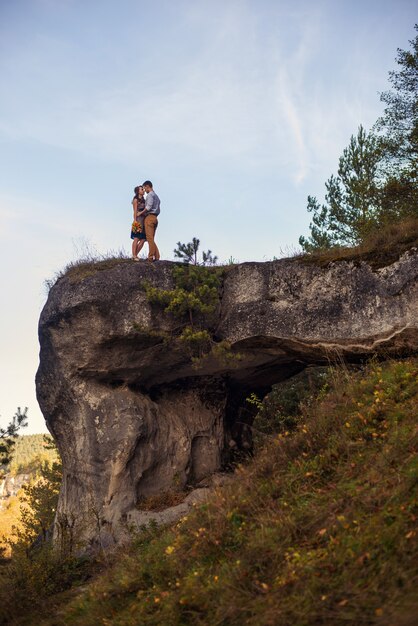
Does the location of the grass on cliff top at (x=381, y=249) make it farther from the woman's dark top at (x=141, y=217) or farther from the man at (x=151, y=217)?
the woman's dark top at (x=141, y=217)

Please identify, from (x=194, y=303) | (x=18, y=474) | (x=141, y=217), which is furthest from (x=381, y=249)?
(x=18, y=474)

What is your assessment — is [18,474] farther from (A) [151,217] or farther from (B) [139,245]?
(A) [151,217]

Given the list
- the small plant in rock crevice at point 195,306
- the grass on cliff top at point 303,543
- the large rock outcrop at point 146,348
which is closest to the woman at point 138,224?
the large rock outcrop at point 146,348

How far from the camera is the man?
13.8 meters

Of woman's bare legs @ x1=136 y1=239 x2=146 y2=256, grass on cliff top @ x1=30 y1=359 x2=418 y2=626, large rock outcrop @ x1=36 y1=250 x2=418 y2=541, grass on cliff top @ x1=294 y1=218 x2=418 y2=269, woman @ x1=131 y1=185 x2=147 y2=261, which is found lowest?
grass on cliff top @ x1=30 y1=359 x2=418 y2=626

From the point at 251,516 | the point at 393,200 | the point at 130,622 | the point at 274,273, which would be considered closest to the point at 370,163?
the point at 393,200

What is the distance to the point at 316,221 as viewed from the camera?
75.7 ft

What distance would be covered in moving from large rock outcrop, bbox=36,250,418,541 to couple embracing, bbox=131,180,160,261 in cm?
71

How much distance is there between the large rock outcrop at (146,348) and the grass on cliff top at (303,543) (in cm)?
262

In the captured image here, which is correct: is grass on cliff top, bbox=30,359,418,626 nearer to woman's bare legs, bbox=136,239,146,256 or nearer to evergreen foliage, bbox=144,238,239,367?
evergreen foliage, bbox=144,238,239,367

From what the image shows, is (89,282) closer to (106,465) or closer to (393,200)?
(106,465)

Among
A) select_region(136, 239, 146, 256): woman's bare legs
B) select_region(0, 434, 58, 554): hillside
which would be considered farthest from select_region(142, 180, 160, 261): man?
select_region(0, 434, 58, 554): hillside

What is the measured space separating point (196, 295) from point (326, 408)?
4.70 meters

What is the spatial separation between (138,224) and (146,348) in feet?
10.5
